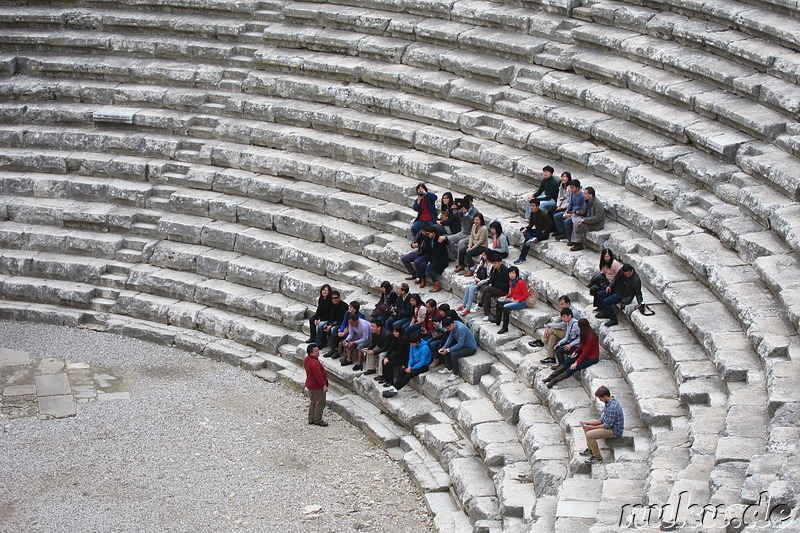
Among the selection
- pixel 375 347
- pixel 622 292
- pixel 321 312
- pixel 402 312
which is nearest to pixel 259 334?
pixel 321 312

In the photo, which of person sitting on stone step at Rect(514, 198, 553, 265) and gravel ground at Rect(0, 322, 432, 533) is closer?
gravel ground at Rect(0, 322, 432, 533)

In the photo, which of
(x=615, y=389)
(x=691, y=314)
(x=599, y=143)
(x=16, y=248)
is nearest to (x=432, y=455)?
(x=615, y=389)

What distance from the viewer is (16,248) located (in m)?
22.1

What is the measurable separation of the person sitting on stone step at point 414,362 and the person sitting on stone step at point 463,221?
6.11ft

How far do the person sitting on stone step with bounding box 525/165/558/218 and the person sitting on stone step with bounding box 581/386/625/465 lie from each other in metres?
4.70

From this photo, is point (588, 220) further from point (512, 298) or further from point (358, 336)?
point (358, 336)

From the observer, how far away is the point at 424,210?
18.7 meters

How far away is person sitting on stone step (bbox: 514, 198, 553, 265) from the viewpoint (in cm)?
1766

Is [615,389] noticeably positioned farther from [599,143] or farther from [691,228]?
[599,143]

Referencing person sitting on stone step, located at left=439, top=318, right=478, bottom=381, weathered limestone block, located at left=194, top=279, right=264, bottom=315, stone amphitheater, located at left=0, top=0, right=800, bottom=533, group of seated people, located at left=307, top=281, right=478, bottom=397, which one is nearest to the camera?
stone amphitheater, located at left=0, top=0, right=800, bottom=533

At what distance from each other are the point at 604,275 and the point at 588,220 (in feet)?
4.93

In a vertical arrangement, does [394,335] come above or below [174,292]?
above

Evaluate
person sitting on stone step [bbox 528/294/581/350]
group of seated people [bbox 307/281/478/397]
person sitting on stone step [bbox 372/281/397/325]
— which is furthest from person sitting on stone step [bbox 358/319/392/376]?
person sitting on stone step [bbox 528/294/581/350]

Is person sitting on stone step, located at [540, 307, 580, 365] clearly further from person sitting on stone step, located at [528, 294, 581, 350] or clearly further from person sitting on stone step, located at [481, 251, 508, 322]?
person sitting on stone step, located at [481, 251, 508, 322]
